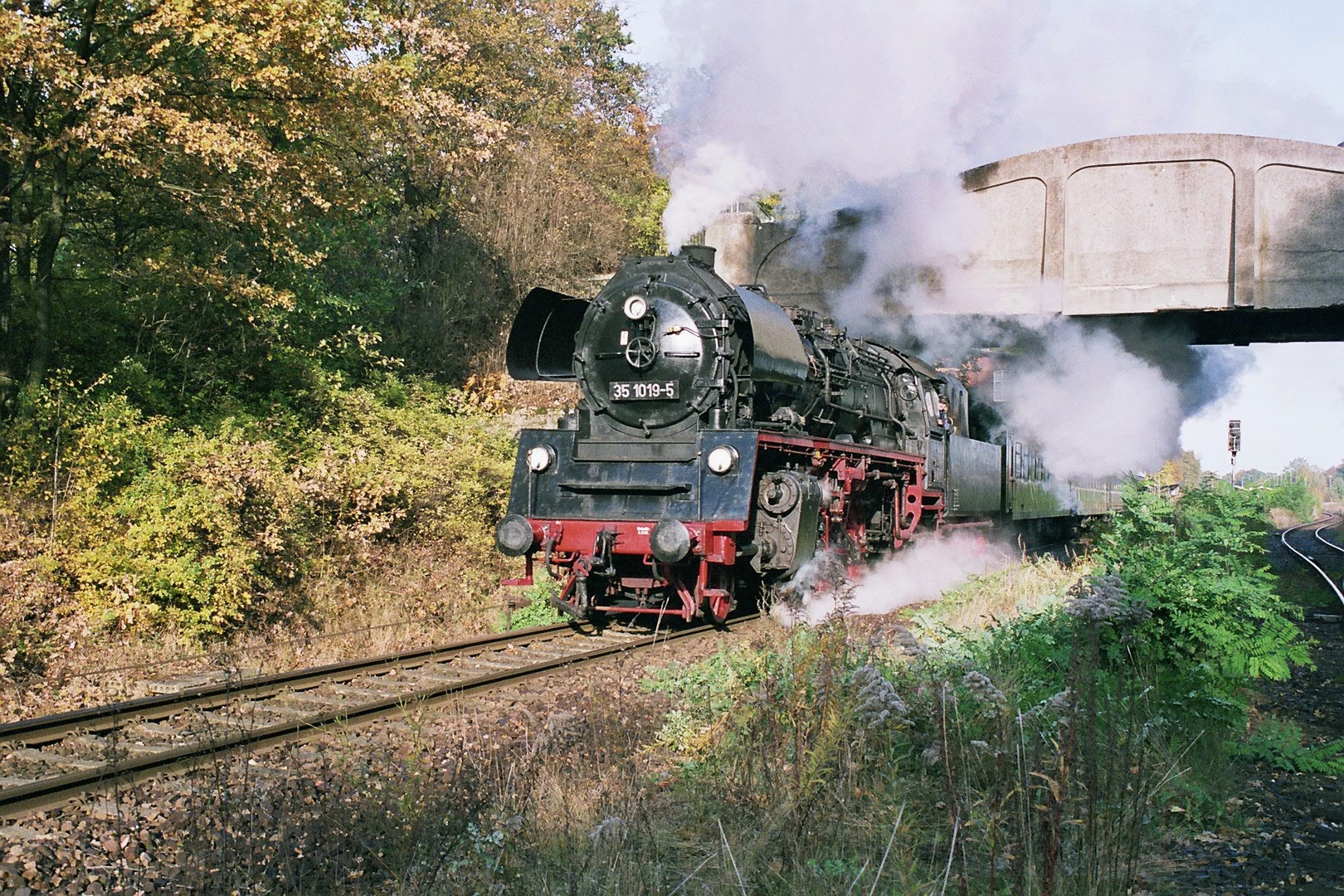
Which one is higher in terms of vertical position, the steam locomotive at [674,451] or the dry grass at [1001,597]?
the steam locomotive at [674,451]

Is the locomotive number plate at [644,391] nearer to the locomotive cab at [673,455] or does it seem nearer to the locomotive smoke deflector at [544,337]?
the locomotive cab at [673,455]

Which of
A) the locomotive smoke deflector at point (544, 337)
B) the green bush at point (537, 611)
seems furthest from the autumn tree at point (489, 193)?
the green bush at point (537, 611)

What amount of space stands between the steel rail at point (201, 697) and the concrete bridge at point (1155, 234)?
13.0 m

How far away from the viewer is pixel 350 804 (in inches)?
161

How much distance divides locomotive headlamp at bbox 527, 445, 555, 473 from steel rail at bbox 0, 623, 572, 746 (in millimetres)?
1485

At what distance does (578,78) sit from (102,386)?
21.5 metres

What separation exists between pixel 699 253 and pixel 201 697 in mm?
5550

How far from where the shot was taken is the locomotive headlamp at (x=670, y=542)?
8102mm

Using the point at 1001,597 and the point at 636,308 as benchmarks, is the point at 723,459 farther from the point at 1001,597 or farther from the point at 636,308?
the point at 1001,597

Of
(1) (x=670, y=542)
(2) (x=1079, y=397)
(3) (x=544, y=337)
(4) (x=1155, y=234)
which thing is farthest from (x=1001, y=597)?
(2) (x=1079, y=397)

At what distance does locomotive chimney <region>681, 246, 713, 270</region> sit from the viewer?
955cm

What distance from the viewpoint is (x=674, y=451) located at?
353 inches

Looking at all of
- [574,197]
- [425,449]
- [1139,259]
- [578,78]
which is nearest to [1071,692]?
[425,449]

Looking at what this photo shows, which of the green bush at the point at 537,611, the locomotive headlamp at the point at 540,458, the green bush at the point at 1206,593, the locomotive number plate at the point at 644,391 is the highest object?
the locomotive number plate at the point at 644,391
